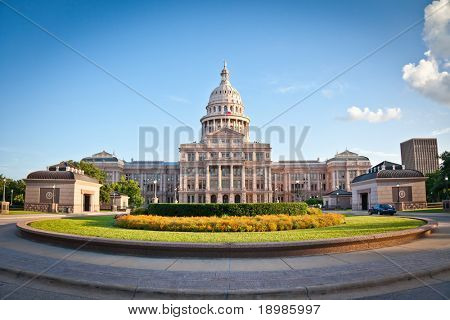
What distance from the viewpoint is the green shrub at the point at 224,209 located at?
21906 mm

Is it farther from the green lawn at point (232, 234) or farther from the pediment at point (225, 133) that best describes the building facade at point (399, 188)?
the pediment at point (225, 133)

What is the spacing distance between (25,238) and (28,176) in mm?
38008

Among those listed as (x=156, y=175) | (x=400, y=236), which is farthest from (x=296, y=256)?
(x=156, y=175)

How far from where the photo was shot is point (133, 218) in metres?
21.0

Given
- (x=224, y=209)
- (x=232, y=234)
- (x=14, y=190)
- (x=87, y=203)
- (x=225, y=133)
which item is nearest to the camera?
(x=232, y=234)

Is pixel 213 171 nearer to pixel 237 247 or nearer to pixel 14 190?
pixel 14 190

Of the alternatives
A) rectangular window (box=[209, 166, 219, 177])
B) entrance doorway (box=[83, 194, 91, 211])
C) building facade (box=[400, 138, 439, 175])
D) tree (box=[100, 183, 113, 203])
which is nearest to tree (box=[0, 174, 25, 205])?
tree (box=[100, 183, 113, 203])

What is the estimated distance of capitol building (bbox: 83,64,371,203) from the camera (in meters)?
106

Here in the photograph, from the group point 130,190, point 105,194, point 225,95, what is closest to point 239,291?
point 105,194

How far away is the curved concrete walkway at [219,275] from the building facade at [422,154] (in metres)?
181

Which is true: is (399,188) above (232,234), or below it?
above

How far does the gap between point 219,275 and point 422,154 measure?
192 metres

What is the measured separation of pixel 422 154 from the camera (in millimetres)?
171750
